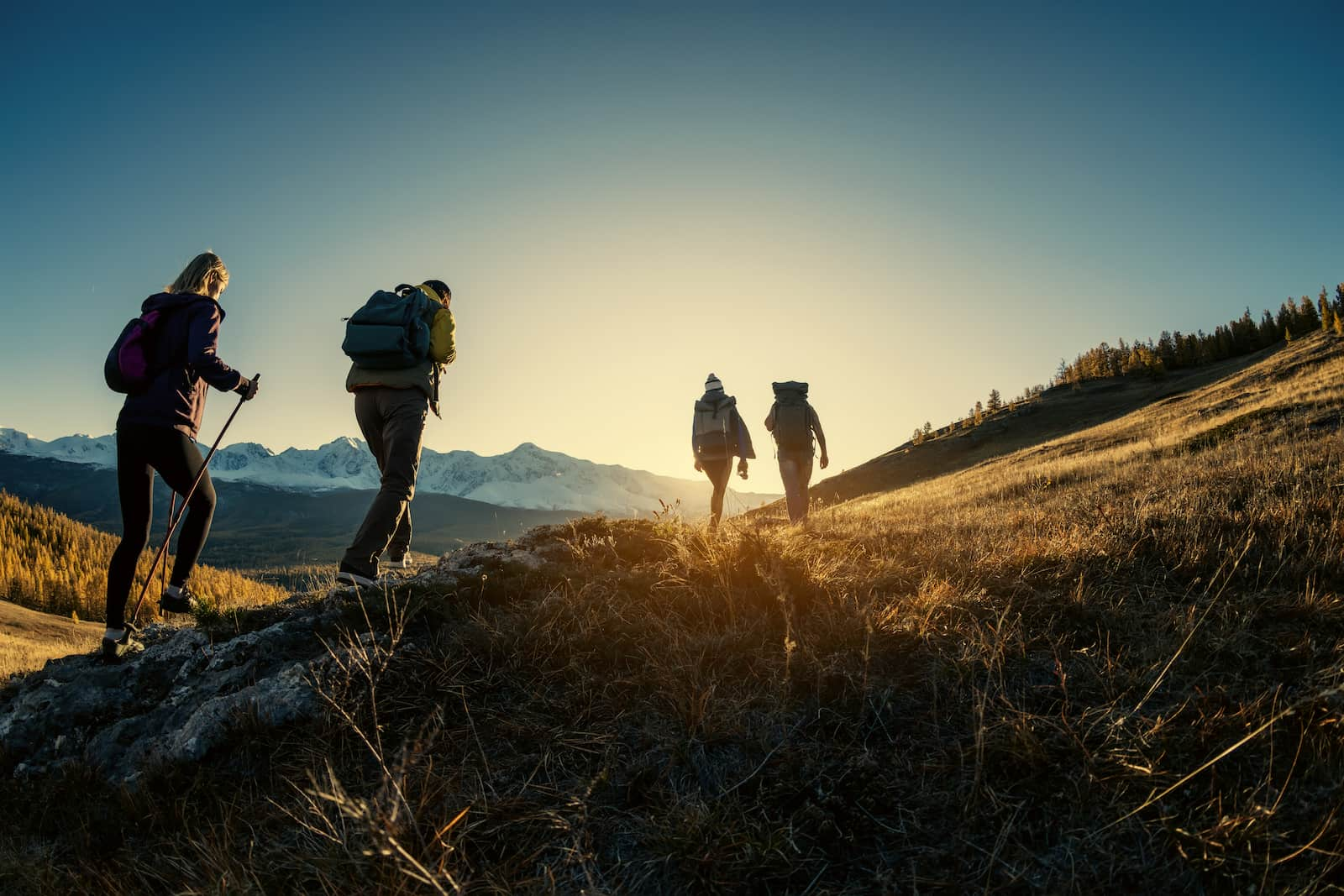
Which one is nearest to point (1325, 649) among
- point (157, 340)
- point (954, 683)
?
point (954, 683)

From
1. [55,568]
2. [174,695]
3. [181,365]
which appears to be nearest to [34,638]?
[181,365]

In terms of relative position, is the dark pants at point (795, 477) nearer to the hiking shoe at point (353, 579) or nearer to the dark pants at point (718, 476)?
the dark pants at point (718, 476)

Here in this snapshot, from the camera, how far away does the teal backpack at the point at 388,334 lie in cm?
473

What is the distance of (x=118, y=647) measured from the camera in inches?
147

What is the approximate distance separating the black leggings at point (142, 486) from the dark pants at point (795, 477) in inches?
313

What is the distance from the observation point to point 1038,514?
630 centimetres

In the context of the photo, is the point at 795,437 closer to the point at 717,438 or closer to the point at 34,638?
the point at 717,438

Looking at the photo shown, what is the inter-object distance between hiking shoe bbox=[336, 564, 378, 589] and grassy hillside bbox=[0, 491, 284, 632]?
3.35m

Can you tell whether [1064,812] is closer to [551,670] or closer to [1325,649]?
[1325,649]

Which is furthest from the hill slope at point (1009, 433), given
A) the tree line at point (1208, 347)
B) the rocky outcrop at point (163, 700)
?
the rocky outcrop at point (163, 700)

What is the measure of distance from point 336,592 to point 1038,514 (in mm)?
6433

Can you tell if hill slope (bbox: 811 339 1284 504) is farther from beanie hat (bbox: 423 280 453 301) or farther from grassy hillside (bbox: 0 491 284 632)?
beanie hat (bbox: 423 280 453 301)

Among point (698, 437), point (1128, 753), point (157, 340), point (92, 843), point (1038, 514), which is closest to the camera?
point (1128, 753)

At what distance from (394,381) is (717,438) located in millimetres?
5740
